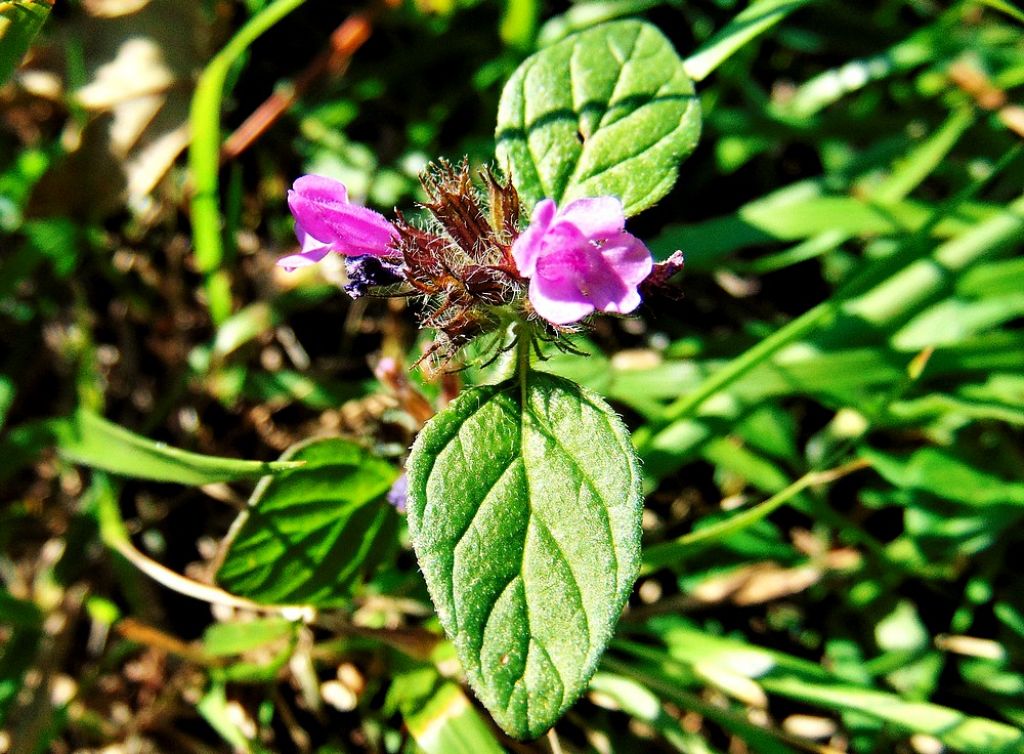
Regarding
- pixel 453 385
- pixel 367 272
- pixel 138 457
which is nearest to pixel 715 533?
pixel 453 385

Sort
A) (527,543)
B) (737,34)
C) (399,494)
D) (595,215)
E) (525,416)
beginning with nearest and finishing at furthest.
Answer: (595,215) < (527,543) < (525,416) < (399,494) < (737,34)

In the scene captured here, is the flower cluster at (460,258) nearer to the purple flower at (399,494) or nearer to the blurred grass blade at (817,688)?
the purple flower at (399,494)

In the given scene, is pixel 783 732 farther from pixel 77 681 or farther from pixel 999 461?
pixel 77 681

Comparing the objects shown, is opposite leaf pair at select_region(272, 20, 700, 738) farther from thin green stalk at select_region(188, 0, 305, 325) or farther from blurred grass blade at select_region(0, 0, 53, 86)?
thin green stalk at select_region(188, 0, 305, 325)

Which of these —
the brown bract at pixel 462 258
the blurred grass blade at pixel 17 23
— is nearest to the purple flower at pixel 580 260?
the brown bract at pixel 462 258

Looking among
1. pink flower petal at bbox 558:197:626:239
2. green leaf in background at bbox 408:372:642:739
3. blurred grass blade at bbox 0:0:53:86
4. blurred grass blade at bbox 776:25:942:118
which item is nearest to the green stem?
green leaf in background at bbox 408:372:642:739

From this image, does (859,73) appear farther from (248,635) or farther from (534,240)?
(248,635)
